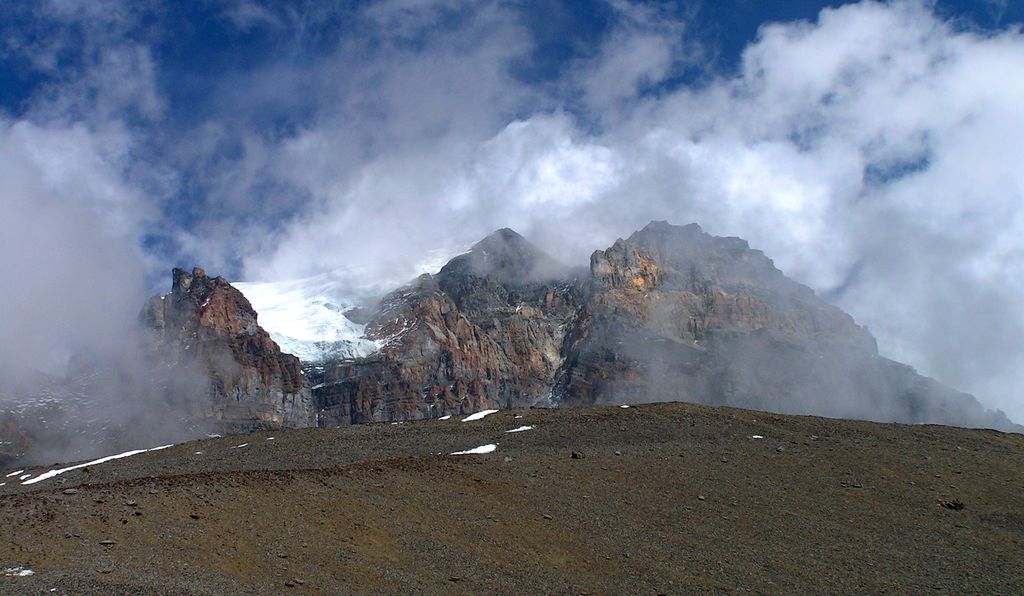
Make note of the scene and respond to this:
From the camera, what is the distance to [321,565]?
24203 mm

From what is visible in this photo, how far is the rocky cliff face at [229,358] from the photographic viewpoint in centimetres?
16312

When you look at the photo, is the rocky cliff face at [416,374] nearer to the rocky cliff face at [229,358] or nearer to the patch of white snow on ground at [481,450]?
the rocky cliff face at [229,358]

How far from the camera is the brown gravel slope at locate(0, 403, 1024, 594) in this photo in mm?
23844

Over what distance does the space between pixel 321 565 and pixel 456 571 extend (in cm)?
402

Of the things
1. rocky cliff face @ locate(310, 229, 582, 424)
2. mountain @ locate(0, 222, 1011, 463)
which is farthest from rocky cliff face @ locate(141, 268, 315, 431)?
rocky cliff face @ locate(310, 229, 582, 424)

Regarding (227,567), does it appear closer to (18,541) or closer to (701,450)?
(18,541)

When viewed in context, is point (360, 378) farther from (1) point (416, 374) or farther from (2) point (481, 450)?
(2) point (481, 450)

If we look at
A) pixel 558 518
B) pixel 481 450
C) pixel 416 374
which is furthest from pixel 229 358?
pixel 558 518

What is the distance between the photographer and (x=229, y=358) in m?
168

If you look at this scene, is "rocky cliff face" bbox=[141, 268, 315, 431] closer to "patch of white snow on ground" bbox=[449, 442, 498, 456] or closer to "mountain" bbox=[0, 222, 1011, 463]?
"mountain" bbox=[0, 222, 1011, 463]

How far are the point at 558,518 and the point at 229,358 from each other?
149 meters

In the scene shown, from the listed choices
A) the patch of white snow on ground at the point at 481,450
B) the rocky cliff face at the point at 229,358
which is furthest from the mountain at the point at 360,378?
the patch of white snow on ground at the point at 481,450

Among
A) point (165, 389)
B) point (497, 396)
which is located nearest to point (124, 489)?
point (165, 389)

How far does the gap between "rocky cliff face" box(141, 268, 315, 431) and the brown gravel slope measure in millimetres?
123977
